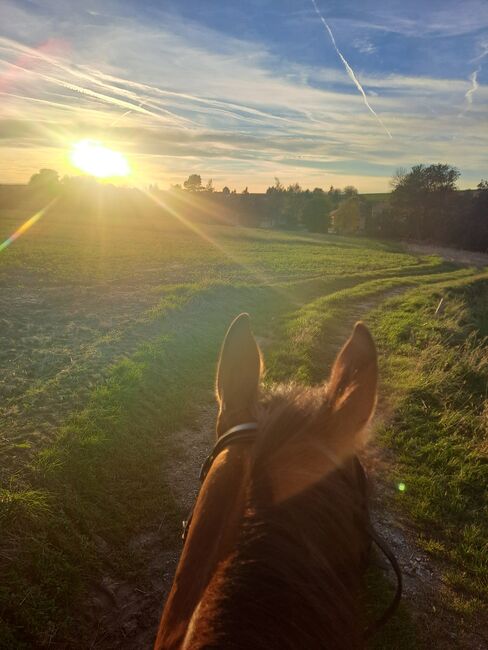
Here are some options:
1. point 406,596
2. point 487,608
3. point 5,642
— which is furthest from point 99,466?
point 487,608

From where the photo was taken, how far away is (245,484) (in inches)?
52.0

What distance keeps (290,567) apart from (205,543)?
298 millimetres

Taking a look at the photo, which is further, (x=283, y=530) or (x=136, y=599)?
(x=136, y=599)

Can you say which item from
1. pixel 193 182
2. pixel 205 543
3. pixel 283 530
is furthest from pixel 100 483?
pixel 193 182

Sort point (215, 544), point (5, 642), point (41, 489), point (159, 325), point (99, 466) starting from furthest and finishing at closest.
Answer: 1. point (159, 325)
2. point (99, 466)
3. point (41, 489)
4. point (5, 642)
5. point (215, 544)

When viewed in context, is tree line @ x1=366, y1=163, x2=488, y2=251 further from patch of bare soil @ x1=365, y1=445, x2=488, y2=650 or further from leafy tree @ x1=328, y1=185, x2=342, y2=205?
patch of bare soil @ x1=365, y1=445, x2=488, y2=650

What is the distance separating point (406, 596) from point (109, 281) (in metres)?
16.8

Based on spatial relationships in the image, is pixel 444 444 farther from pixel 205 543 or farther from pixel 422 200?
pixel 422 200

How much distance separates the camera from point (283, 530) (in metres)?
1.18

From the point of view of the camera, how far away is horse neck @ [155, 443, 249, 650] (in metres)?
1.16

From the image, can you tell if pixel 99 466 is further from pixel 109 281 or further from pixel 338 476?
pixel 109 281

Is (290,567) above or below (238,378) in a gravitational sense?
below

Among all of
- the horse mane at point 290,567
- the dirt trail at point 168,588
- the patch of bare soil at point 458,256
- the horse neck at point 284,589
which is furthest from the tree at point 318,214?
the horse neck at point 284,589

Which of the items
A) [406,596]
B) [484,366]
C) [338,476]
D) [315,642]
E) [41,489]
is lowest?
[406,596]
